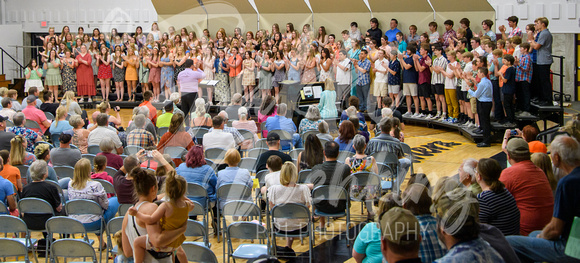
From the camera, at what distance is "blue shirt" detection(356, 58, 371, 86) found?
13156mm

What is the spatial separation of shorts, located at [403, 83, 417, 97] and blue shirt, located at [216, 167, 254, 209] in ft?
24.3

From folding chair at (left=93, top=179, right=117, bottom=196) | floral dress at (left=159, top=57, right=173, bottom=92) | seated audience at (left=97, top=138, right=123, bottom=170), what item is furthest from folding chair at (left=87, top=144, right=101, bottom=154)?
floral dress at (left=159, top=57, right=173, bottom=92)

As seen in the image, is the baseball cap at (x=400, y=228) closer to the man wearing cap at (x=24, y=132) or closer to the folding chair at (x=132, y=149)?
the folding chair at (x=132, y=149)

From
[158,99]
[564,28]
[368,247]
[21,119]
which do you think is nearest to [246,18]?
[158,99]

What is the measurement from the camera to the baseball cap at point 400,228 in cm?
287

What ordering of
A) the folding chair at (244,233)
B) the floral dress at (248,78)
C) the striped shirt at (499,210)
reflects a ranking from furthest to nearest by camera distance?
the floral dress at (248,78) → the folding chair at (244,233) → the striped shirt at (499,210)

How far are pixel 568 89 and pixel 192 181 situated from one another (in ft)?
38.3

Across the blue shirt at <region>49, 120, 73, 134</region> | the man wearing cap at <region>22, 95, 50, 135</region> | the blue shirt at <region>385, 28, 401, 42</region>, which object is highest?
the blue shirt at <region>385, 28, 401, 42</region>

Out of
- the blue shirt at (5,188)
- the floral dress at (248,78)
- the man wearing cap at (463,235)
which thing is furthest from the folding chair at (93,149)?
the floral dress at (248,78)

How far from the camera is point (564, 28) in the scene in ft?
45.0

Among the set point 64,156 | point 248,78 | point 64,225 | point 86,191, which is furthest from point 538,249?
point 248,78

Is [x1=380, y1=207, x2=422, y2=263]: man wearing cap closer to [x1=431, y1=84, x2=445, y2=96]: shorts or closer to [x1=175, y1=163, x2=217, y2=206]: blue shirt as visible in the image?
[x1=175, y1=163, x2=217, y2=206]: blue shirt

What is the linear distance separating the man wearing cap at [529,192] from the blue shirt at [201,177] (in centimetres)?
307

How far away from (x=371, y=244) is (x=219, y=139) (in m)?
4.32
